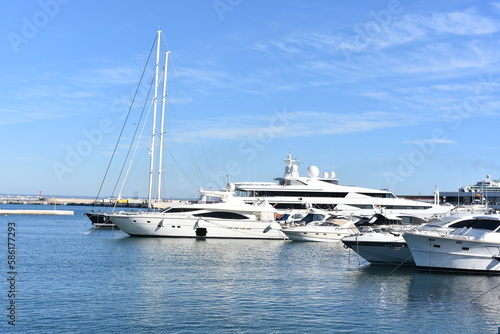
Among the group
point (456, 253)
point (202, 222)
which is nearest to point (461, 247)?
point (456, 253)

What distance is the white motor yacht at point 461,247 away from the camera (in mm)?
26688

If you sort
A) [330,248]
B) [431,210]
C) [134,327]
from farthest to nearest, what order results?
1. [431,210]
2. [330,248]
3. [134,327]

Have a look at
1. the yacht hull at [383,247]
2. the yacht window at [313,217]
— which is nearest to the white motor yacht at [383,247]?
the yacht hull at [383,247]

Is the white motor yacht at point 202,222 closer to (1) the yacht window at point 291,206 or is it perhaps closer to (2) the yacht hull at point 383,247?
(2) the yacht hull at point 383,247

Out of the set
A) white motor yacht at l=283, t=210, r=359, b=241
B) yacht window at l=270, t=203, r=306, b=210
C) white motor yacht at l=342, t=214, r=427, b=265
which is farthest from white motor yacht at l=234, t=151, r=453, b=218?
white motor yacht at l=342, t=214, r=427, b=265

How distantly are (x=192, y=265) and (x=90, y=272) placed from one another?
5411 millimetres

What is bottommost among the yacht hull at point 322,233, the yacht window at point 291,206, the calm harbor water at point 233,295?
the calm harbor water at point 233,295

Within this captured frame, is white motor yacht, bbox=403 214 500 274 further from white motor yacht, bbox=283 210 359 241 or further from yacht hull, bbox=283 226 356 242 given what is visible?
yacht hull, bbox=283 226 356 242

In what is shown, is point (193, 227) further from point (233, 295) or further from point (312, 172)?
point (312, 172)

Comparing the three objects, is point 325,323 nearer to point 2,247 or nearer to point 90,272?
point 90,272

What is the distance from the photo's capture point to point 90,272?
26.3 m

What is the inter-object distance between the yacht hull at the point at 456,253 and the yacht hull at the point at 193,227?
19.7 meters

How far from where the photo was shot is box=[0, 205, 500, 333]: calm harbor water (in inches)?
680

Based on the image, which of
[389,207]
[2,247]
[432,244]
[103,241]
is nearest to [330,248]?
[432,244]
